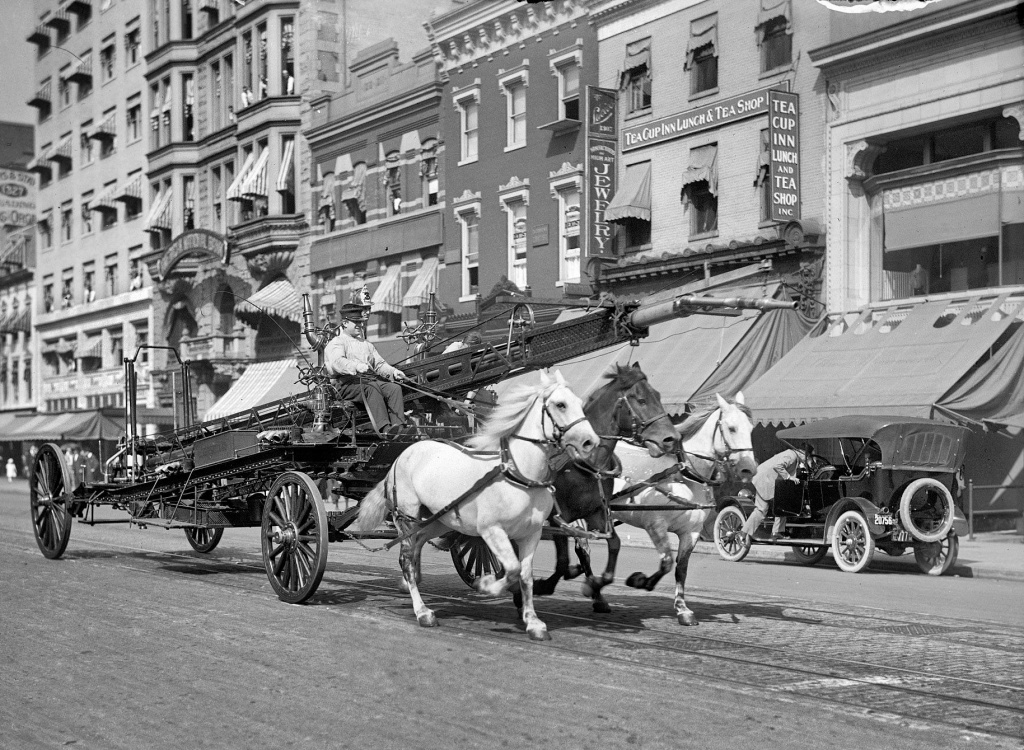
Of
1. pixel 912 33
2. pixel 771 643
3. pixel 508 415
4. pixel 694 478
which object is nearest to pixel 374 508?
pixel 508 415

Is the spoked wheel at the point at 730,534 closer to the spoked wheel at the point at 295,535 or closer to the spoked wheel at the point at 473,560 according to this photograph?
the spoked wheel at the point at 473,560

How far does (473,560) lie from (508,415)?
2.96m

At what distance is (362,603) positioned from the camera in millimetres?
11812

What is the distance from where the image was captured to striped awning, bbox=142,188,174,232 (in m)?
48.7

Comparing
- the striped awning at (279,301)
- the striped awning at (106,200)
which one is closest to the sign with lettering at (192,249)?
the striped awning at (279,301)

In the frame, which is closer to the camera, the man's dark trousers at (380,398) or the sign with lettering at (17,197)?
the man's dark trousers at (380,398)

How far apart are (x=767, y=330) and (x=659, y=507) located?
14131mm

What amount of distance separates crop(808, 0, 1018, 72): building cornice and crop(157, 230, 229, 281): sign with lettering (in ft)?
83.7

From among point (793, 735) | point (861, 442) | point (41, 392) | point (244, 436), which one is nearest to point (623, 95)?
point (861, 442)

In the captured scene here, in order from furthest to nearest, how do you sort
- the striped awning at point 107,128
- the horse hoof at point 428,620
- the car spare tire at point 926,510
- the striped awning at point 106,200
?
1. the striped awning at point 107,128
2. the striped awning at point 106,200
3. the car spare tire at point 926,510
4. the horse hoof at point 428,620

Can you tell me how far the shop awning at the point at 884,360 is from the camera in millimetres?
20141

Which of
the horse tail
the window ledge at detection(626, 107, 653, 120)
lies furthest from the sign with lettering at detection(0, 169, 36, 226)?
the horse tail

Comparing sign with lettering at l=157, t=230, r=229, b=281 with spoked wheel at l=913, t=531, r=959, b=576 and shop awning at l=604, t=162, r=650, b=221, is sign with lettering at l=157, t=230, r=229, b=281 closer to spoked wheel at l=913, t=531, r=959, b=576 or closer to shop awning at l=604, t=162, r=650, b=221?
shop awning at l=604, t=162, r=650, b=221

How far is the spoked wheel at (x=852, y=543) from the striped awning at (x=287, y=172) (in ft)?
93.2
